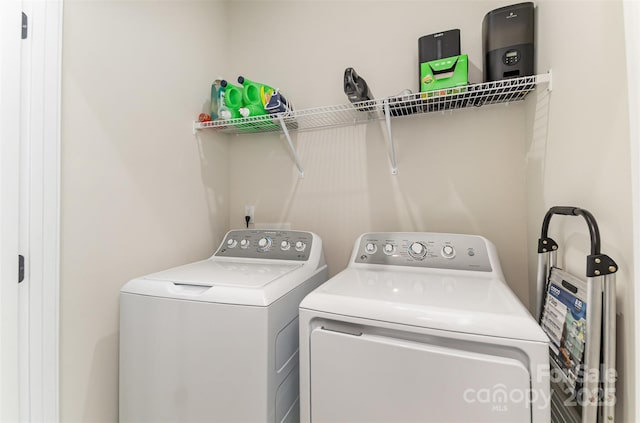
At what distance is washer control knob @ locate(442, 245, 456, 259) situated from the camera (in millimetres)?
1295

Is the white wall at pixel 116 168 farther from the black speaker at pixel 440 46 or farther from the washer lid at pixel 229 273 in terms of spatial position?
the black speaker at pixel 440 46

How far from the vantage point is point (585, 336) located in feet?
2.41

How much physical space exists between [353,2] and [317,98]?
596 millimetres

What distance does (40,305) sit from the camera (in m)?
0.97

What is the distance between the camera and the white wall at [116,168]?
1.07 metres

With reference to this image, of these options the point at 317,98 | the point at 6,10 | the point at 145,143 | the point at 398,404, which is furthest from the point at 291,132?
the point at 398,404

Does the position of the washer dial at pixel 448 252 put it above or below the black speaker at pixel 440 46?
below

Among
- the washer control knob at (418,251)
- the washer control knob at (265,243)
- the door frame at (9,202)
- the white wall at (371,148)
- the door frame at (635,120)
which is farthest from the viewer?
the washer control knob at (265,243)

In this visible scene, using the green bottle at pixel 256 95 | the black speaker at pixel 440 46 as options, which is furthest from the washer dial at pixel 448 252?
the green bottle at pixel 256 95

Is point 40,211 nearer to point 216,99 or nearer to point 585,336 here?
point 216,99

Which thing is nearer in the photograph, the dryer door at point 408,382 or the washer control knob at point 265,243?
the dryer door at point 408,382

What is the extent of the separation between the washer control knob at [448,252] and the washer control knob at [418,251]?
82 millimetres

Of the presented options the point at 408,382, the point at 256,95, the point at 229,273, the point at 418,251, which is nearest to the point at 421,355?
the point at 408,382

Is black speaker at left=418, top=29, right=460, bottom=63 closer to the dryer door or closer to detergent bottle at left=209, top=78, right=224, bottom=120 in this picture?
detergent bottle at left=209, top=78, right=224, bottom=120
